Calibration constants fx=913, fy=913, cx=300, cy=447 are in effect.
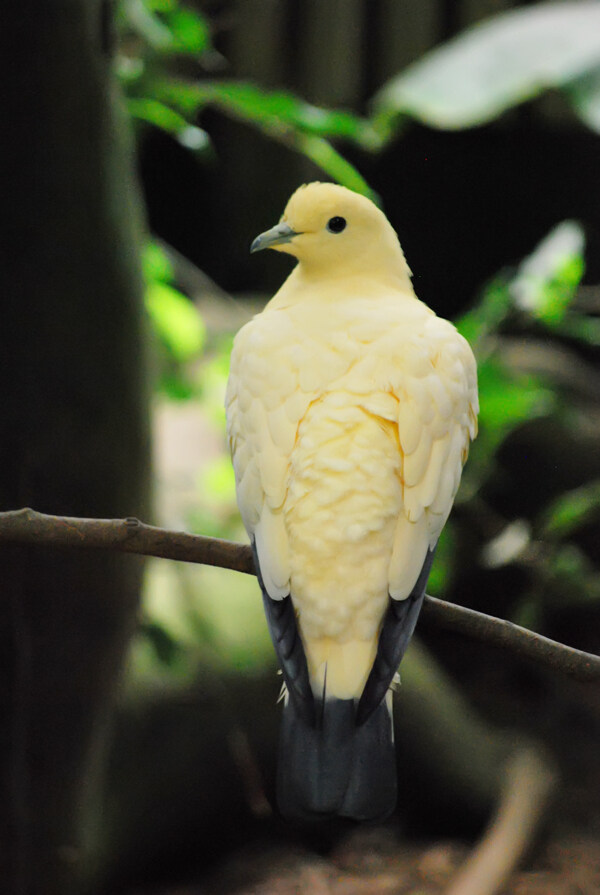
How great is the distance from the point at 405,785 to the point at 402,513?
821mm

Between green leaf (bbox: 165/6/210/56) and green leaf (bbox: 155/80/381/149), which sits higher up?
green leaf (bbox: 165/6/210/56)

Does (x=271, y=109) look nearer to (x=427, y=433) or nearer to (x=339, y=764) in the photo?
(x=427, y=433)

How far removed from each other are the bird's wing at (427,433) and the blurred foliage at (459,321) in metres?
0.42

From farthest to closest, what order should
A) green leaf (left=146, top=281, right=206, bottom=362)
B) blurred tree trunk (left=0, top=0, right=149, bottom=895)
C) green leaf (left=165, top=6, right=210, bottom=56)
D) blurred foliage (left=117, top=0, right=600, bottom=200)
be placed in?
green leaf (left=146, top=281, right=206, bottom=362), green leaf (left=165, top=6, right=210, bottom=56), blurred foliage (left=117, top=0, right=600, bottom=200), blurred tree trunk (left=0, top=0, right=149, bottom=895)

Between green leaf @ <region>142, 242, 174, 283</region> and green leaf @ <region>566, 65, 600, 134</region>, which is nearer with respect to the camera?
green leaf @ <region>566, 65, 600, 134</region>

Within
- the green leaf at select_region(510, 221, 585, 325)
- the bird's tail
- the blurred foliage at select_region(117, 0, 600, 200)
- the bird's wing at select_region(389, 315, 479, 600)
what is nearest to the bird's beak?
the bird's wing at select_region(389, 315, 479, 600)

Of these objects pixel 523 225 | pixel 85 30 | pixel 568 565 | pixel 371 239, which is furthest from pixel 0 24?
pixel 568 565

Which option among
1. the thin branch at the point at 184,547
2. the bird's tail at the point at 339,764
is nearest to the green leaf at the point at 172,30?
the thin branch at the point at 184,547

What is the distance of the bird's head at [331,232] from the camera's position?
609 millimetres

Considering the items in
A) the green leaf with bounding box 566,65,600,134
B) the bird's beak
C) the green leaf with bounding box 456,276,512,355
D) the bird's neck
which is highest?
the green leaf with bounding box 566,65,600,134

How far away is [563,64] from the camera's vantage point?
1.23m

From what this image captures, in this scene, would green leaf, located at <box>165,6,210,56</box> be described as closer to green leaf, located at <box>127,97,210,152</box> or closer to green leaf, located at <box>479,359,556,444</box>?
green leaf, located at <box>127,97,210,152</box>

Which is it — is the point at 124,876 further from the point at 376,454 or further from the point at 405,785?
the point at 376,454

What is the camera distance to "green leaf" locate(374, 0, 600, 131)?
3.66 feet
